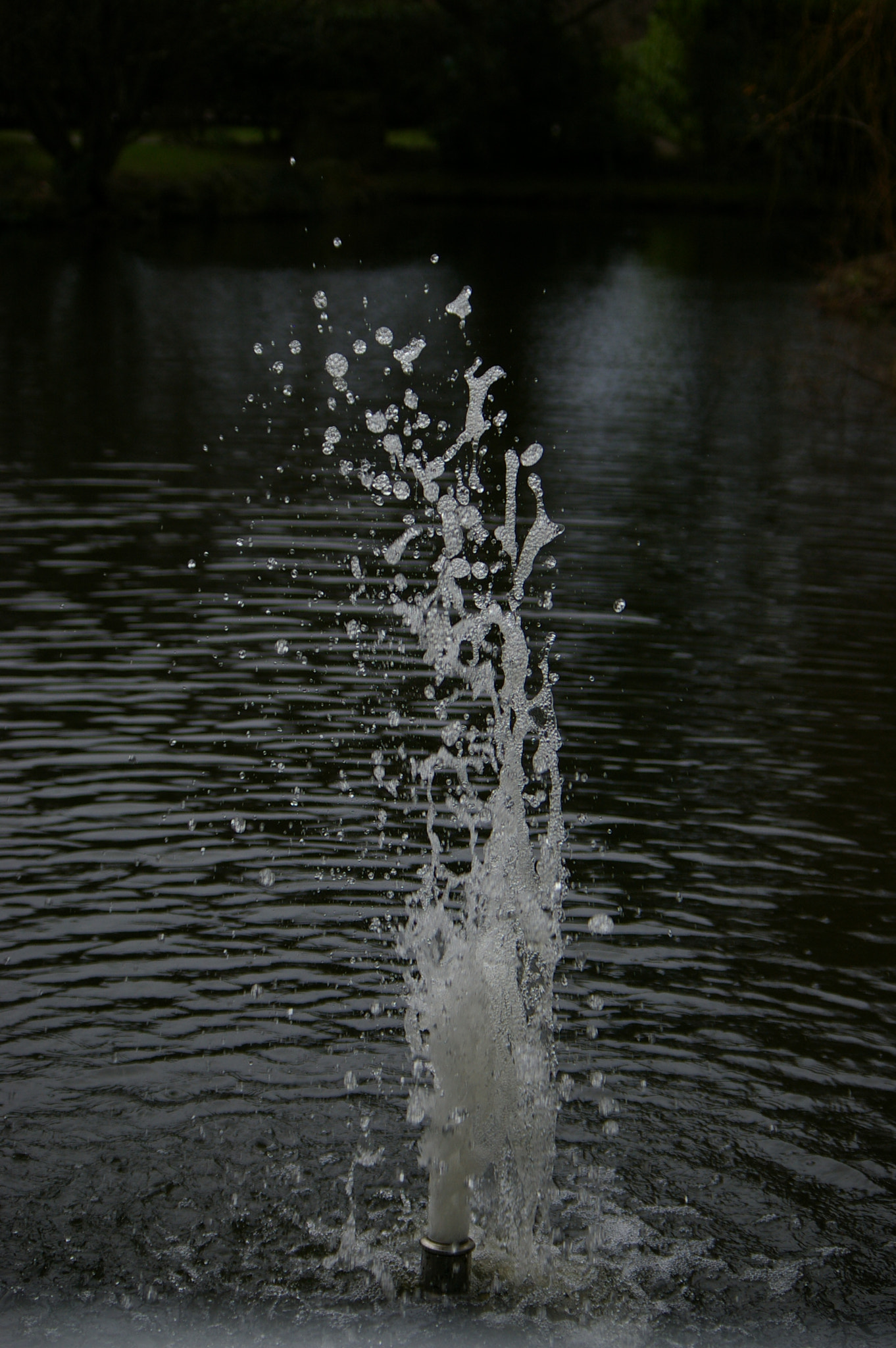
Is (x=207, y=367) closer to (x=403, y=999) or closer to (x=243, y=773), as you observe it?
(x=243, y=773)

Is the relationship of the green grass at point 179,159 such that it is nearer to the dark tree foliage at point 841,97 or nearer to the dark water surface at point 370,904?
the dark tree foliage at point 841,97

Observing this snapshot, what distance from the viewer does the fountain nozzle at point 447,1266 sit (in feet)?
15.4

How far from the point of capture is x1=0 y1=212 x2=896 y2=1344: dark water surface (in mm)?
4914

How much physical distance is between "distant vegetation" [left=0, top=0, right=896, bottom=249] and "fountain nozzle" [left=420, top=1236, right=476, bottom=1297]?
31.8 m

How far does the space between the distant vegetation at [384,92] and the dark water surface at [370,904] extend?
2327 cm

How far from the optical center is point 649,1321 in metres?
4.70

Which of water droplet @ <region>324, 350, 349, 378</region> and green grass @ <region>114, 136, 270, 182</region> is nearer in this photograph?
water droplet @ <region>324, 350, 349, 378</region>

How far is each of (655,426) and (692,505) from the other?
4.63m

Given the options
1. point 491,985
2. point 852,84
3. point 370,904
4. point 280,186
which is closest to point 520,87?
point 280,186

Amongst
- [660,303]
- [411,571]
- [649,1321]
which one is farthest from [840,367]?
[649,1321]

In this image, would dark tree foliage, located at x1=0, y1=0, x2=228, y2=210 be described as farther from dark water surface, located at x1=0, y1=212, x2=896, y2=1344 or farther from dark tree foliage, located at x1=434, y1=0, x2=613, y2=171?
dark water surface, located at x1=0, y1=212, x2=896, y2=1344

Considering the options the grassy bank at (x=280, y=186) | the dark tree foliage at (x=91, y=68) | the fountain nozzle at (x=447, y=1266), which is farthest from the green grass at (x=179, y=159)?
the fountain nozzle at (x=447, y=1266)

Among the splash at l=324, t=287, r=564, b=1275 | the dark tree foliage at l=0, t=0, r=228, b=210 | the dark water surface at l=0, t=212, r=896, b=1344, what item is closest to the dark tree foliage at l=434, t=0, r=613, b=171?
the dark tree foliage at l=0, t=0, r=228, b=210

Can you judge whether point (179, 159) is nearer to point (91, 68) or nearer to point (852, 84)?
point (91, 68)
